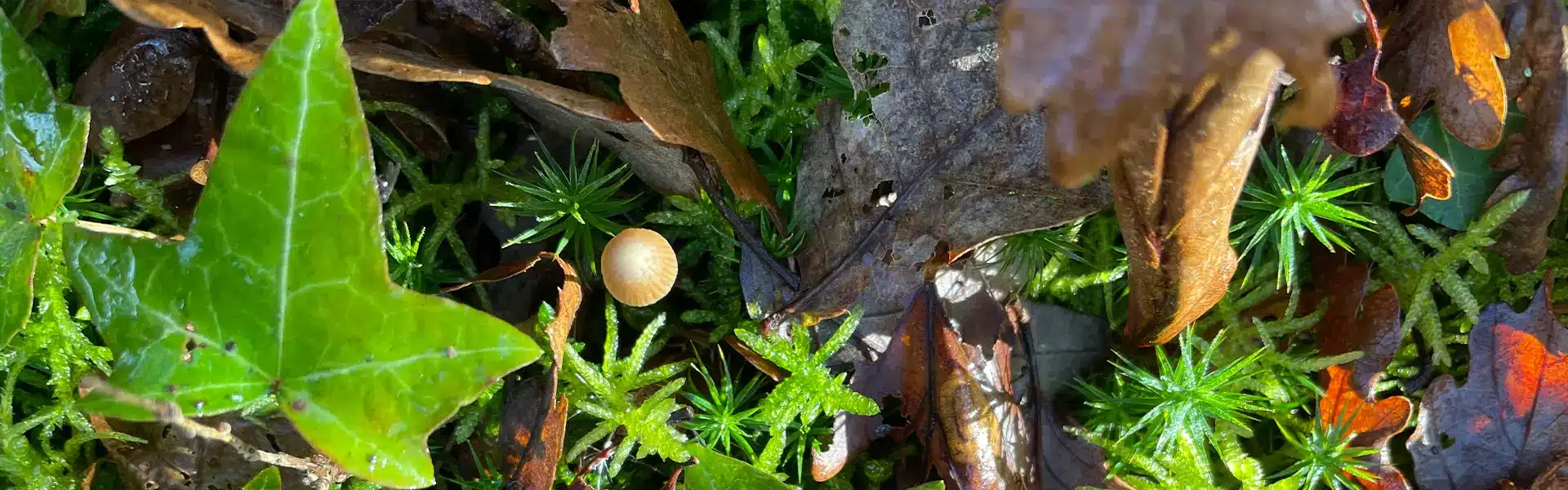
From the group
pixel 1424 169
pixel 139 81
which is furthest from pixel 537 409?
pixel 1424 169

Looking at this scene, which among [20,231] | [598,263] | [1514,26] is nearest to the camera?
[20,231]

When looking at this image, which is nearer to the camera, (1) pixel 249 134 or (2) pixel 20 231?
(1) pixel 249 134

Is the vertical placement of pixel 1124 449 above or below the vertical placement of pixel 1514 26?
below

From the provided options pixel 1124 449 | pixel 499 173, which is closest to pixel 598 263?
pixel 499 173

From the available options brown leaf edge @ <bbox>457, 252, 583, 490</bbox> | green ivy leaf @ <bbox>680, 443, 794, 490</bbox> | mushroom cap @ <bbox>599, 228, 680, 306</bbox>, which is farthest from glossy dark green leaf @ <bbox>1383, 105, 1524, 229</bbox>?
brown leaf edge @ <bbox>457, 252, 583, 490</bbox>

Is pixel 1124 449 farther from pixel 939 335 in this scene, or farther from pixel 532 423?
pixel 532 423

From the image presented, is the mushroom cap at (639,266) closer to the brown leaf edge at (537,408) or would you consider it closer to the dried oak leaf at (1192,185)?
the brown leaf edge at (537,408)

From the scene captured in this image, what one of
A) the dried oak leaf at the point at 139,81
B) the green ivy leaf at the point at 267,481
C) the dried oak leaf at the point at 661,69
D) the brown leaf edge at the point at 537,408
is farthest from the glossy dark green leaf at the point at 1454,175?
the dried oak leaf at the point at 139,81
